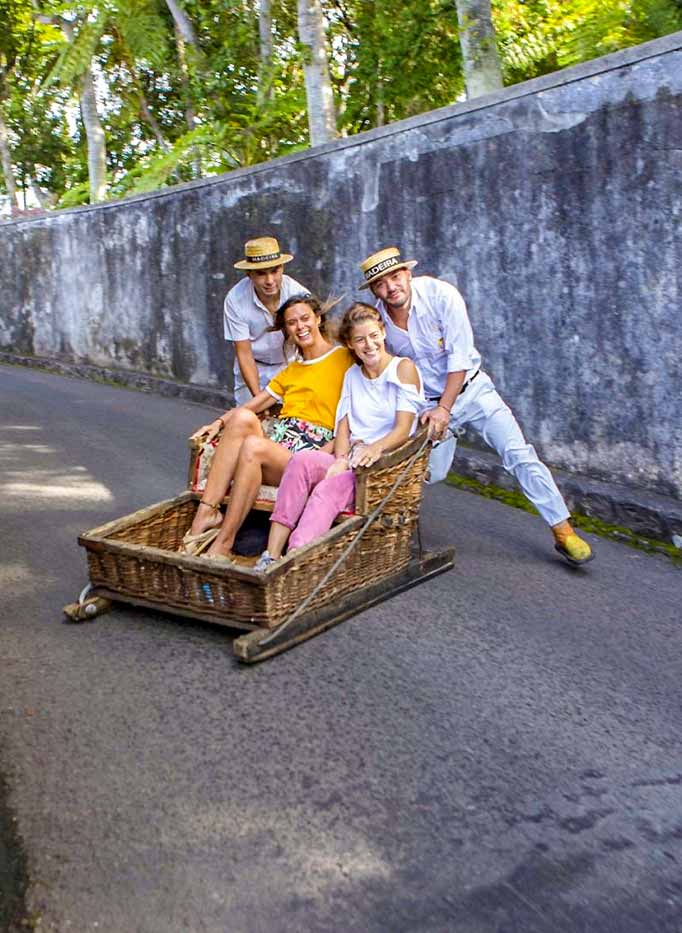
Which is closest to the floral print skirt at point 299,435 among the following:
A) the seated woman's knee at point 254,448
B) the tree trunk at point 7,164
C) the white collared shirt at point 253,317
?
the seated woman's knee at point 254,448

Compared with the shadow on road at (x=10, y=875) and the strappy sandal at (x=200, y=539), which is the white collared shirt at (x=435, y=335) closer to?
the strappy sandal at (x=200, y=539)

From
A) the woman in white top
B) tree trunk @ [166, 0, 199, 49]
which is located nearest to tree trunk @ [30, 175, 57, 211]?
tree trunk @ [166, 0, 199, 49]

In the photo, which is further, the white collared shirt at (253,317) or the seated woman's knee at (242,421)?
the white collared shirt at (253,317)

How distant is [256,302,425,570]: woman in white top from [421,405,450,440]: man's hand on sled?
0.06m

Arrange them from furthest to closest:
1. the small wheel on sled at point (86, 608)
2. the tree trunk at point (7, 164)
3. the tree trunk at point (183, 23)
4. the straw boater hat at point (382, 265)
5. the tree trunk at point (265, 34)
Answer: the tree trunk at point (7, 164)
the tree trunk at point (183, 23)
the tree trunk at point (265, 34)
the straw boater hat at point (382, 265)
the small wheel on sled at point (86, 608)

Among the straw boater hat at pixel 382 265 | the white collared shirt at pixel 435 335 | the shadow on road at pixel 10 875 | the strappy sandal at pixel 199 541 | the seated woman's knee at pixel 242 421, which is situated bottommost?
the shadow on road at pixel 10 875

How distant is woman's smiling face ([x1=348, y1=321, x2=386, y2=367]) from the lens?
5820 millimetres

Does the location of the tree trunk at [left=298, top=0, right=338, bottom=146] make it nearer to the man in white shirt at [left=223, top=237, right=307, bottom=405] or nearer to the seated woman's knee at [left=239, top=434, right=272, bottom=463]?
the man in white shirt at [left=223, top=237, right=307, bottom=405]

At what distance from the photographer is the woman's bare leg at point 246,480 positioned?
5.70 m

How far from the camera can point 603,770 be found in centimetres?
378

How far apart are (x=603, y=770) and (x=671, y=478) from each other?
12.0ft

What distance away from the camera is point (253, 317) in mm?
6996

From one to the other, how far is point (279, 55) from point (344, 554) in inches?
602

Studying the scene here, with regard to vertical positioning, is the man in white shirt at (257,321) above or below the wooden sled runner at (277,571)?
above
